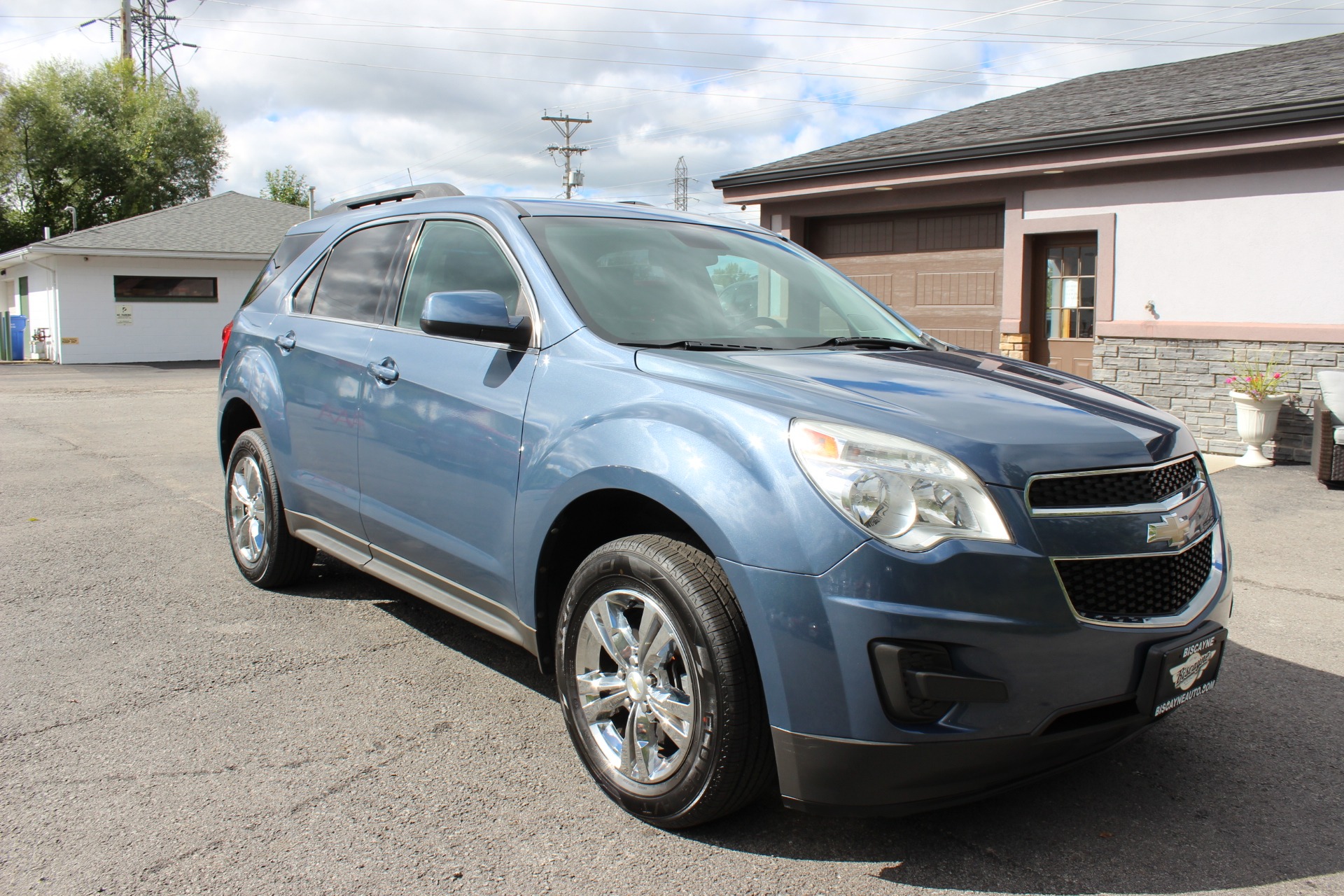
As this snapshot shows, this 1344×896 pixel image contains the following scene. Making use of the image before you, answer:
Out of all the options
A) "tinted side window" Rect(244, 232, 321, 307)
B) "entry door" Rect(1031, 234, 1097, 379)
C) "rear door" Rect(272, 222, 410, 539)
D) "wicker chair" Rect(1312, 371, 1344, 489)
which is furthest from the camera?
"entry door" Rect(1031, 234, 1097, 379)

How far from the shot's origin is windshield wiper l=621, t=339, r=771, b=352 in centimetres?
327

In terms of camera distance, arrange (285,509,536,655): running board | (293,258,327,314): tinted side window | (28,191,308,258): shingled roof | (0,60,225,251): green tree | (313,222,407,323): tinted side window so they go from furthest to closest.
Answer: (0,60,225,251): green tree → (28,191,308,258): shingled roof → (293,258,327,314): tinted side window → (313,222,407,323): tinted side window → (285,509,536,655): running board

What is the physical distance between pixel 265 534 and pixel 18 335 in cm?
3379

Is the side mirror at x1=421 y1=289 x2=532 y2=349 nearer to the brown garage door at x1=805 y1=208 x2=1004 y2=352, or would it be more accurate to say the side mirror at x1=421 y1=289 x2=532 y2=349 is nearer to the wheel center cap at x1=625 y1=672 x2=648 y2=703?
the wheel center cap at x1=625 y1=672 x2=648 y2=703

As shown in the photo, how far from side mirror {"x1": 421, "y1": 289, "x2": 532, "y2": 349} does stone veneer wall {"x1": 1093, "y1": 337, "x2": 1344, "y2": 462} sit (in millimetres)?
8729

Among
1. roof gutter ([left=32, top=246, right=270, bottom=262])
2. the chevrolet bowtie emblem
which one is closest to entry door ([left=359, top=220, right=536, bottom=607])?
the chevrolet bowtie emblem

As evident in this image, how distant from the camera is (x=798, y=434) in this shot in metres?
2.57

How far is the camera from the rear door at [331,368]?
420 cm

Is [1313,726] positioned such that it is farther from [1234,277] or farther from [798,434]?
[1234,277]

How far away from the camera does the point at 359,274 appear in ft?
14.9

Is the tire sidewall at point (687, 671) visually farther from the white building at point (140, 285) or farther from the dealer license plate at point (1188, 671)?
the white building at point (140, 285)

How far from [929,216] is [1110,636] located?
36.4 ft

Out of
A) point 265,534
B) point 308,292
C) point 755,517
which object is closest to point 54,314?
point 265,534

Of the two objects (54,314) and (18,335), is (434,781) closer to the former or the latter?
(54,314)
